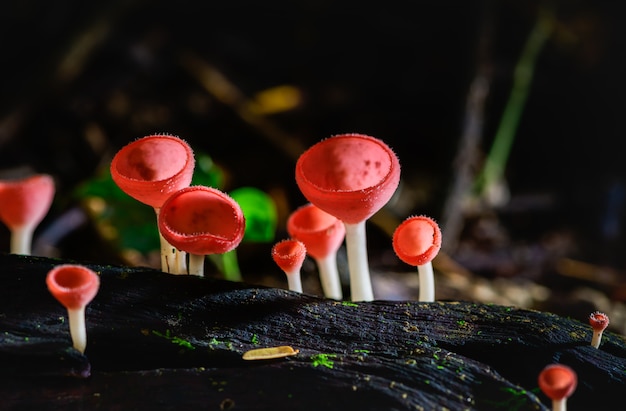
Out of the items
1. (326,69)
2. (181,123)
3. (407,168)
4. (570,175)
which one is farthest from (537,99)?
(181,123)

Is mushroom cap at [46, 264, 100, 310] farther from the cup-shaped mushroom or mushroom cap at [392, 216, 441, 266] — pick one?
mushroom cap at [392, 216, 441, 266]

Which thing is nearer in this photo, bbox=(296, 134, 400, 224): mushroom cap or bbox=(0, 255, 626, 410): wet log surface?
bbox=(0, 255, 626, 410): wet log surface

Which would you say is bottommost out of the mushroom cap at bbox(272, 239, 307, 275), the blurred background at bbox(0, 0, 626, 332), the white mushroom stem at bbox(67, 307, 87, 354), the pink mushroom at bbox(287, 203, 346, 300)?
the white mushroom stem at bbox(67, 307, 87, 354)

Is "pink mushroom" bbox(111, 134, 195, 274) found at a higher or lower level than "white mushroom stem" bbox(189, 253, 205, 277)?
higher

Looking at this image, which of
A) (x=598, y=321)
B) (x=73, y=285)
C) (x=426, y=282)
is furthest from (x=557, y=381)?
(x=73, y=285)

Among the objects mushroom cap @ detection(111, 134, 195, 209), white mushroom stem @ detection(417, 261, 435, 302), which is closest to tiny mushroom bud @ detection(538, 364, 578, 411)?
white mushroom stem @ detection(417, 261, 435, 302)

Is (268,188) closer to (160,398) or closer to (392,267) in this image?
(392,267)
